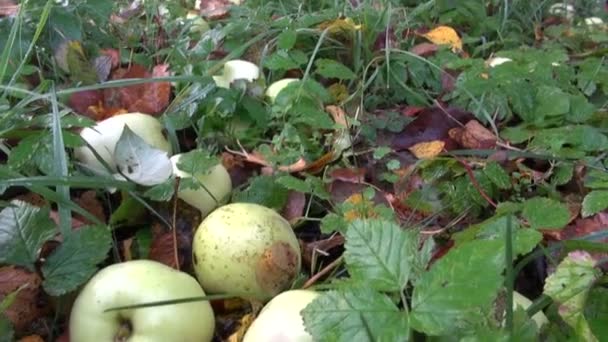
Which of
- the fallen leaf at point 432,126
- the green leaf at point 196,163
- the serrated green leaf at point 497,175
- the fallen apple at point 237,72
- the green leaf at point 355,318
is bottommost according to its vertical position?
the fallen leaf at point 432,126

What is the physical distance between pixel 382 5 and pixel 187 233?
1302 mm

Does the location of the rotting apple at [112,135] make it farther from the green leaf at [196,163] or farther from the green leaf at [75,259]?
the green leaf at [75,259]

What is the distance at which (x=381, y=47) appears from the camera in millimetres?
2008

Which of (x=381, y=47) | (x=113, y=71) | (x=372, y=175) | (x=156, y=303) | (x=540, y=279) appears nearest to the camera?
(x=156, y=303)

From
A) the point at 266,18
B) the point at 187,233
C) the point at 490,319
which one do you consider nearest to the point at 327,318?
the point at 490,319

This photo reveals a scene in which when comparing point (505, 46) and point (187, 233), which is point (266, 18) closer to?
point (505, 46)

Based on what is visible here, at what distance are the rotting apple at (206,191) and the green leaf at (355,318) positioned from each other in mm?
498

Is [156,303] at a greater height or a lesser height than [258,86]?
greater

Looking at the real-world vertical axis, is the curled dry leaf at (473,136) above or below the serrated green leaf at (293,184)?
below

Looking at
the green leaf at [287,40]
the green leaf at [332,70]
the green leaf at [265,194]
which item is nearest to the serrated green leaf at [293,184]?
the green leaf at [265,194]

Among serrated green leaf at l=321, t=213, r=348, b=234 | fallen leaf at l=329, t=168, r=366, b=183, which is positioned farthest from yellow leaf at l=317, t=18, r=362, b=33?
serrated green leaf at l=321, t=213, r=348, b=234

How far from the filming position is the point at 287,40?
1.83 m

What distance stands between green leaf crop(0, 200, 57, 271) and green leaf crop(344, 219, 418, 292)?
18.9 inches

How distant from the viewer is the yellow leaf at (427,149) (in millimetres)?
1503
